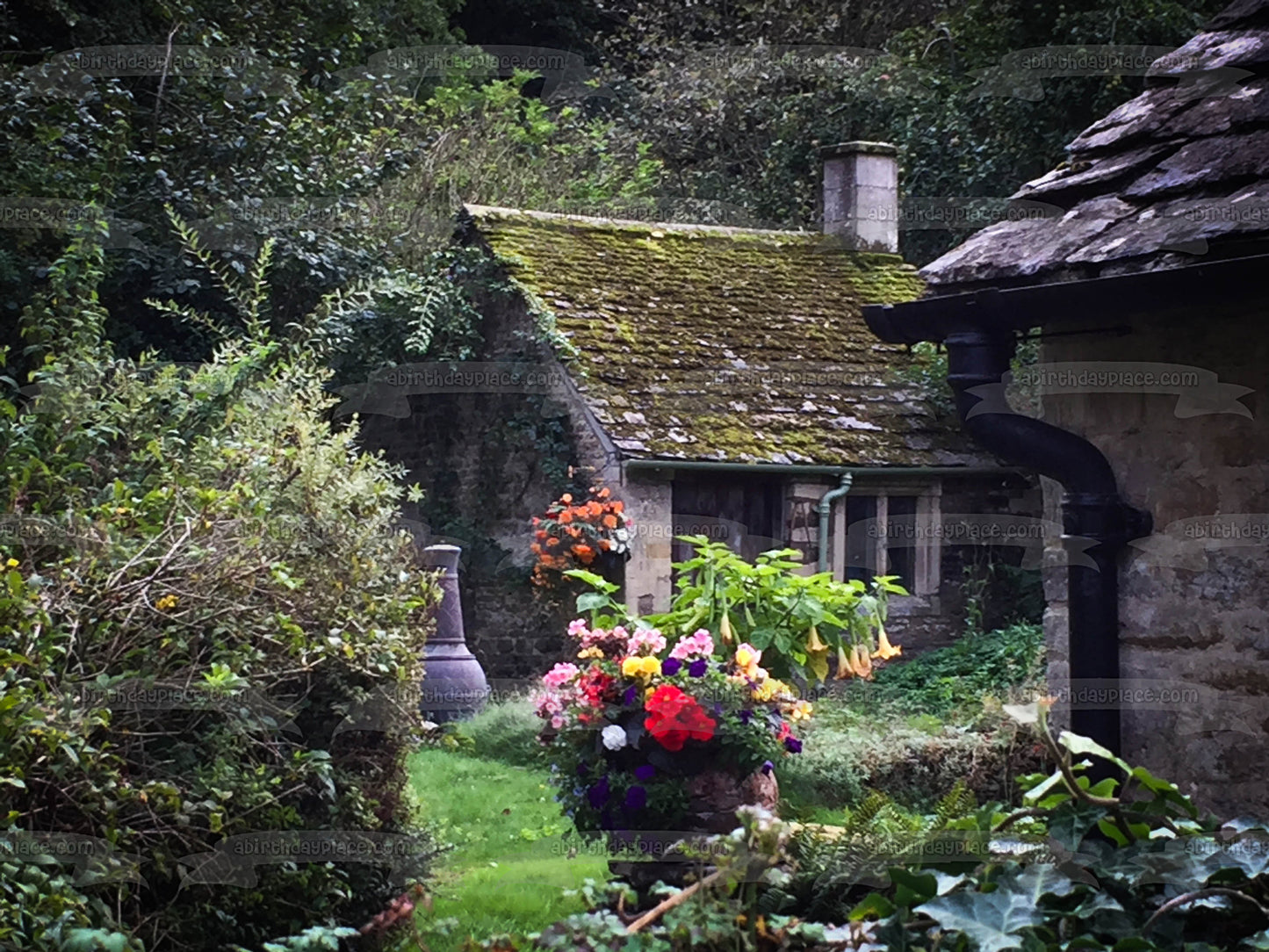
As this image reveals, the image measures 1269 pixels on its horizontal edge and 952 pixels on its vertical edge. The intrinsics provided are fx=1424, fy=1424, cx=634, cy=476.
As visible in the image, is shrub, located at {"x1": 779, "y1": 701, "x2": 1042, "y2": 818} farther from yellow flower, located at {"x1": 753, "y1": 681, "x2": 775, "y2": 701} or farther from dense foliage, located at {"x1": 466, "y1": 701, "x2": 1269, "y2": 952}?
dense foliage, located at {"x1": 466, "y1": 701, "x2": 1269, "y2": 952}

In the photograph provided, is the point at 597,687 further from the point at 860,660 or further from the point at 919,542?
the point at 919,542

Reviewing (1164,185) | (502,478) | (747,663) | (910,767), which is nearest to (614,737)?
(747,663)

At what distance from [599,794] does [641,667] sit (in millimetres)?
512

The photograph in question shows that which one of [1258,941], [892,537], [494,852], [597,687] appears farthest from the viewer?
[892,537]

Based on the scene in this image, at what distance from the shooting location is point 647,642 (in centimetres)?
571

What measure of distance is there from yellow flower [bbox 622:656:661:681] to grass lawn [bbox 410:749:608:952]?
84 centimetres

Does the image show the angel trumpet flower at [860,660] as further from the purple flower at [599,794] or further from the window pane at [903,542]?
the window pane at [903,542]

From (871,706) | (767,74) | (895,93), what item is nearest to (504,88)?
(767,74)

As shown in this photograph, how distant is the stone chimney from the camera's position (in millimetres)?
16312

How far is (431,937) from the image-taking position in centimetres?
562

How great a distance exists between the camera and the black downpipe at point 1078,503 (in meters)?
5.81

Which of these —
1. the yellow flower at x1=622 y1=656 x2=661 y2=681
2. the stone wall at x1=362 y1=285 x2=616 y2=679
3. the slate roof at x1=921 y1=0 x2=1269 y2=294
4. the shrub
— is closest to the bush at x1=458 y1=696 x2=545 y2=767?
the stone wall at x1=362 y1=285 x2=616 y2=679

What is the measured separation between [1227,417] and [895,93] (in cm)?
1678

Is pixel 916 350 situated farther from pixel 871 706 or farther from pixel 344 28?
pixel 344 28
